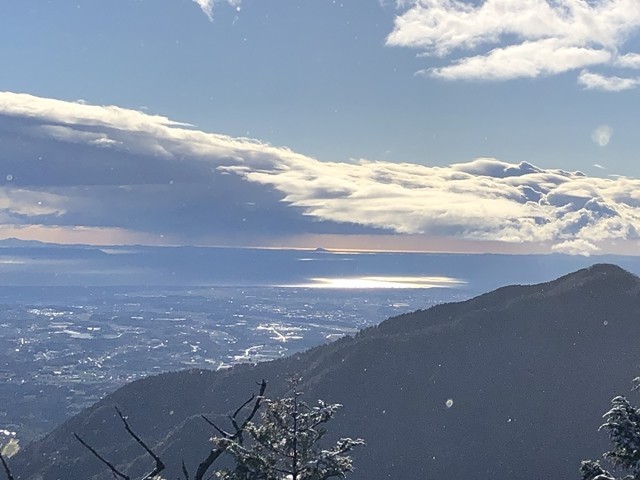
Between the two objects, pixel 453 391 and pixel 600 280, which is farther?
pixel 600 280

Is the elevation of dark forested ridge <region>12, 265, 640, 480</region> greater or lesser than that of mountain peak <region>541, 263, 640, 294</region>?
lesser

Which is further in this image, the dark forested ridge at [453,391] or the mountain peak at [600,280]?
the mountain peak at [600,280]

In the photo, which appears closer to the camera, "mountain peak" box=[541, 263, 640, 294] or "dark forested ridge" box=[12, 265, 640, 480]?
"dark forested ridge" box=[12, 265, 640, 480]

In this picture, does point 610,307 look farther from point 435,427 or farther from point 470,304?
point 435,427

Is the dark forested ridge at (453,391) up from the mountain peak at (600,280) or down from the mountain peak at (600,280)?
down

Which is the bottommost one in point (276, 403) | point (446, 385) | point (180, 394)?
point (180, 394)

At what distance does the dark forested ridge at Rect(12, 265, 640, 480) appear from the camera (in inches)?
4409

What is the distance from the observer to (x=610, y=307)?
144000 mm

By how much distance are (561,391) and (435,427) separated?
26.0 m

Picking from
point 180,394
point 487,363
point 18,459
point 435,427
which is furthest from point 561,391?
point 18,459

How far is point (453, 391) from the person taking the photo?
130875 millimetres

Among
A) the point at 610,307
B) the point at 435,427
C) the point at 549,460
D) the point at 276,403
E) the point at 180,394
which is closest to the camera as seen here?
the point at 276,403

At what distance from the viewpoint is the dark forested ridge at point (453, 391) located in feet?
367

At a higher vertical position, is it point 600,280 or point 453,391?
point 600,280
